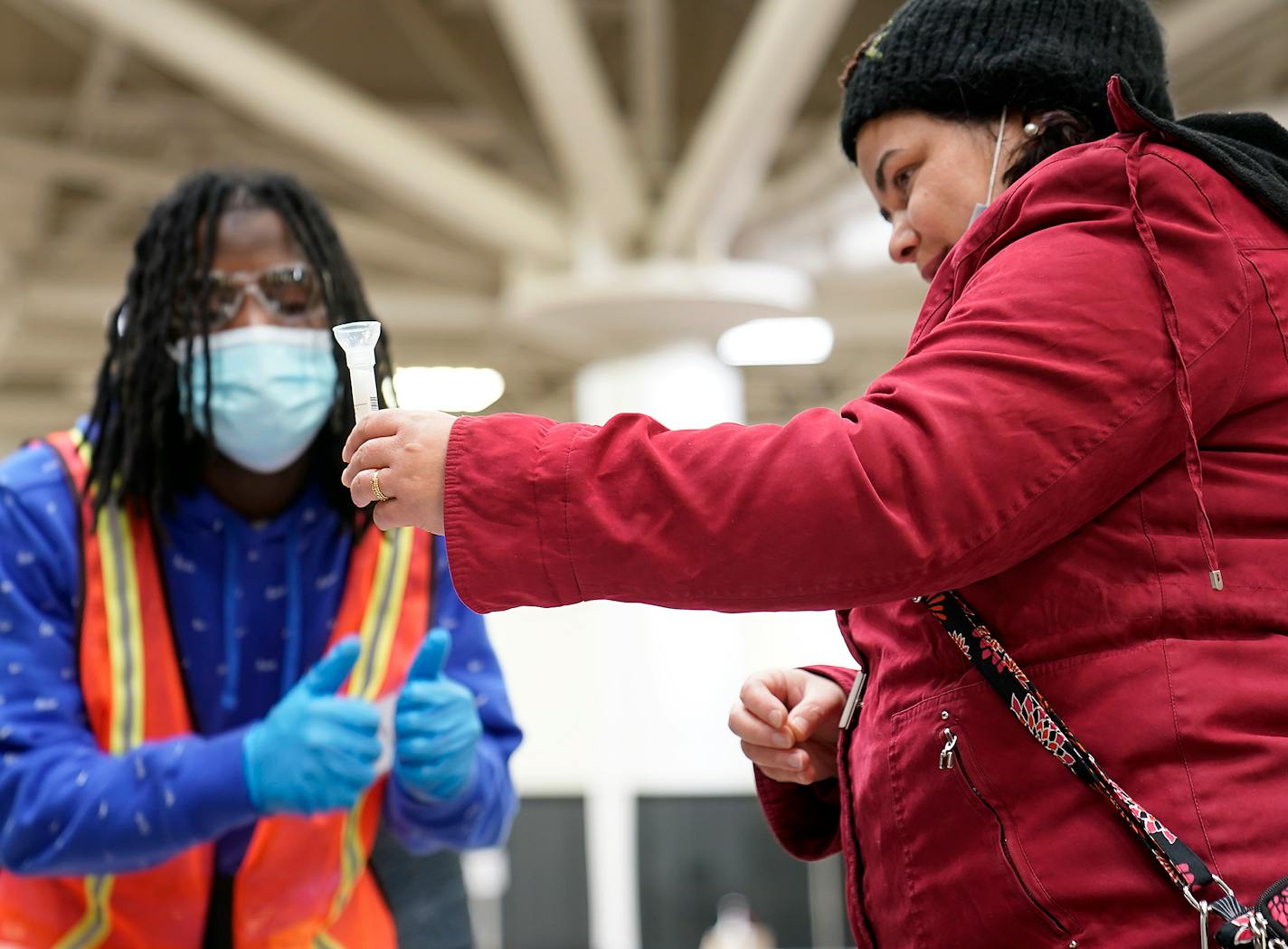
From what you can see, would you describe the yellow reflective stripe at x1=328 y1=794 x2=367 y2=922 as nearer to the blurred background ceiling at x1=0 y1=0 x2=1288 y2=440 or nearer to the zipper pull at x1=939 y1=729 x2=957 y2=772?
the zipper pull at x1=939 y1=729 x2=957 y2=772

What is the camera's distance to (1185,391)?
119 cm

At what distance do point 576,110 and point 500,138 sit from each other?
9.35ft

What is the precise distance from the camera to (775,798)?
1.76 meters

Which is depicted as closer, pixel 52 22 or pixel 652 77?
pixel 652 77

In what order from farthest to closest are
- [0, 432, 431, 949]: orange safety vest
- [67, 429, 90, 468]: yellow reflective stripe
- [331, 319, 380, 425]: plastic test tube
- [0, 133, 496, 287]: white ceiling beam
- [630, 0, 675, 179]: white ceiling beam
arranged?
[0, 133, 496, 287]: white ceiling beam → [630, 0, 675, 179]: white ceiling beam → [67, 429, 90, 468]: yellow reflective stripe → [0, 432, 431, 949]: orange safety vest → [331, 319, 380, 425]: plastic test tube

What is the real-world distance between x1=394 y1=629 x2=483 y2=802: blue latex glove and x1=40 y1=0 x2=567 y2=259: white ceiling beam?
4.07m

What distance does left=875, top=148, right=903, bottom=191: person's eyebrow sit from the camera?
1579 mm

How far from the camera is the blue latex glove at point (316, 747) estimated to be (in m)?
2.10

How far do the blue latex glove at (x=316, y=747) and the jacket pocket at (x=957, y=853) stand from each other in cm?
104

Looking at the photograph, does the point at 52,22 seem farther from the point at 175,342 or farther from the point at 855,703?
the point at 855,703

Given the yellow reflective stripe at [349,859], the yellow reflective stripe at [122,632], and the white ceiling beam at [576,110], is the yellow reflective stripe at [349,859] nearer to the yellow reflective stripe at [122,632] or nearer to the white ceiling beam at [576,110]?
the yellow reflective stripe at [122,632]

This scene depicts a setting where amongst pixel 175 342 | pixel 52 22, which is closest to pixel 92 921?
pixel 175 342

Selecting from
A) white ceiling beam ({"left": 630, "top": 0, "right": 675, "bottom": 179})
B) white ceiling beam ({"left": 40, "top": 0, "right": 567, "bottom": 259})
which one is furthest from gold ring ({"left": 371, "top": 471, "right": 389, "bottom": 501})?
white ceiling beam ({"left": 630, "top": 0, "right": 675, "bottom": 179})

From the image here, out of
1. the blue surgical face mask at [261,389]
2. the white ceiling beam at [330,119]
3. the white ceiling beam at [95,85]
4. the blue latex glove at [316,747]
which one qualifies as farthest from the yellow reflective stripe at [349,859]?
the white ceiling beam at [95,85]
